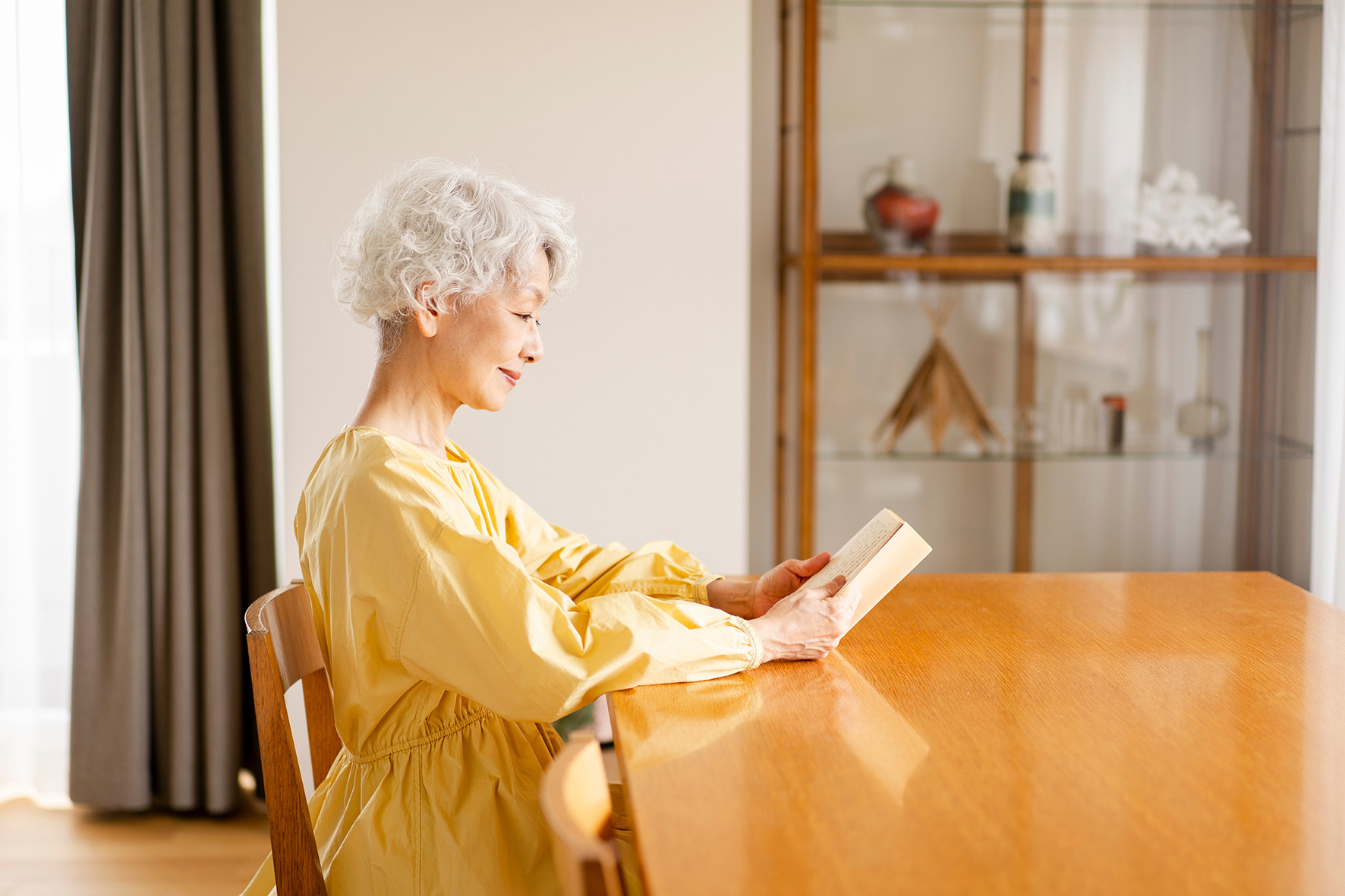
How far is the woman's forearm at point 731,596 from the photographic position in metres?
1.53

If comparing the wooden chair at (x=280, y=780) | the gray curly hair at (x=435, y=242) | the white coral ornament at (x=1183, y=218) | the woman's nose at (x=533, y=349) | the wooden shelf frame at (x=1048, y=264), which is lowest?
the wooden chair at (x=280, y=780)

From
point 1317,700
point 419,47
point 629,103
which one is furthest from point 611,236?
point 1317,700

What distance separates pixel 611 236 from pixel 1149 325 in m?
1.44

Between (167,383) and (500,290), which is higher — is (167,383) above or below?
below

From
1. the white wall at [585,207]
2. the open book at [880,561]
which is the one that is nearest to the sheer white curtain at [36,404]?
the white wall at [585,207]

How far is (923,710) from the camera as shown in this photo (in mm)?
1138

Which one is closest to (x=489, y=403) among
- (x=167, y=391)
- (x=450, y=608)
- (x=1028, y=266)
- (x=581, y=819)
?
(x=450, y=608)

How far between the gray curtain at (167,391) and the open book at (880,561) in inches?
67.2

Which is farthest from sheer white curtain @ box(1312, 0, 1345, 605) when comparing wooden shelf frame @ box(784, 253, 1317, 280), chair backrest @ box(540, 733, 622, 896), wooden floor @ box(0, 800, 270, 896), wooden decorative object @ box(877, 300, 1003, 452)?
wooden floor @ box(0, 800, 270, 896)

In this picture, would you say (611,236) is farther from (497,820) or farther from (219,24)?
(497,820)

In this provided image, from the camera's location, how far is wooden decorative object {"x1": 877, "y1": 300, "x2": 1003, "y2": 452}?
9.36ft

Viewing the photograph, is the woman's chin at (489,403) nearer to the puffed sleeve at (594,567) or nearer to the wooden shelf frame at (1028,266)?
the puffed sleeve at (594,567)

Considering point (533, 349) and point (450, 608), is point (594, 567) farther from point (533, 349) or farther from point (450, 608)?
point (450, 608)

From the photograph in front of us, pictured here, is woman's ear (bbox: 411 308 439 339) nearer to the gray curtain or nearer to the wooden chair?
the wooden chair
